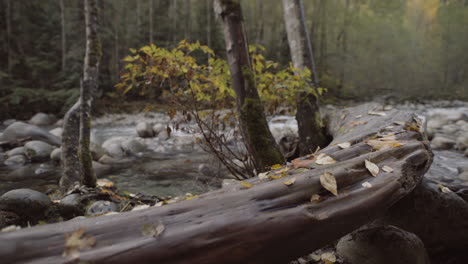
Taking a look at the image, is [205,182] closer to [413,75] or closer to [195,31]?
[195,31]

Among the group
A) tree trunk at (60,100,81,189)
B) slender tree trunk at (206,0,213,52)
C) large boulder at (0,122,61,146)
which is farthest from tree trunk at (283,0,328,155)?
slender tree trunk at (206,0,213,52)

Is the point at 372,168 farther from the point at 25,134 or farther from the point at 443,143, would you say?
the point at 25,134

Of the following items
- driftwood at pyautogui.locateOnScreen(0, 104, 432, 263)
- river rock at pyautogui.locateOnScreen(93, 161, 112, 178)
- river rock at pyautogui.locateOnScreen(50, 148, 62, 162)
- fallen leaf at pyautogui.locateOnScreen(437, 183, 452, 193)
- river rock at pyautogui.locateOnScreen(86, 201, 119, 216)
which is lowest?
river rock at pyautogui.locateOnScreen(93, 161, 112, 178)

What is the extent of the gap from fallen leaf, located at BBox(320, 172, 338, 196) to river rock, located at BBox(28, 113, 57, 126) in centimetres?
1440

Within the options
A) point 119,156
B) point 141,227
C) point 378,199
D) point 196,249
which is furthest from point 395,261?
point 119,156

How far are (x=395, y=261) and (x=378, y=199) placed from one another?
56 cm

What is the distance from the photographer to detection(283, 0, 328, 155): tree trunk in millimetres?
3475

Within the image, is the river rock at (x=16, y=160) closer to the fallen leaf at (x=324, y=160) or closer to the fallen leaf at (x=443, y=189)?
the fallen leaf at (x=324, y=160)

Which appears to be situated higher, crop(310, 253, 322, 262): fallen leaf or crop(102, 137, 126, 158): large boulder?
crop(310, 253, 322, 262): fallen leaf

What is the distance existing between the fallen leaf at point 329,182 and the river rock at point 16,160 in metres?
6.15

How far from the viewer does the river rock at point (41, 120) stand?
12.5 m

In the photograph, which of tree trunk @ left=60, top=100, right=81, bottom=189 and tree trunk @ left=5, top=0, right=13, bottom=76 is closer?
tree trunk @ left=60, top=100, right=81, bottom=189

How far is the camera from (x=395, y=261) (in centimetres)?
155

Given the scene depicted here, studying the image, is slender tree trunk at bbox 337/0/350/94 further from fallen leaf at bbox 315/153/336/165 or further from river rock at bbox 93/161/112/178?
fallen leaf at bbox 315/153/336/165
